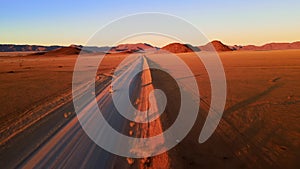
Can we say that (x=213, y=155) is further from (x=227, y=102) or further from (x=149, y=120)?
(x=227, y=102)

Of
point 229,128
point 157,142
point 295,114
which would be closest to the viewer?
point 157,142

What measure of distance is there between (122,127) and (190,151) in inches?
113

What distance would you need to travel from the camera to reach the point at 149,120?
10125mm

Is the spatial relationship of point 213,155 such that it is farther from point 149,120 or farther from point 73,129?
point 73,129

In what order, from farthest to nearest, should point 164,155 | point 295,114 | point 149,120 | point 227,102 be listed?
point 227,102, point 295,114, point 149,120, point 164,155

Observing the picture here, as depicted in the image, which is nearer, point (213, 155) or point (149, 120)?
point (213, 155)

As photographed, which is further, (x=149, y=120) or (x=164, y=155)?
(x=149, y=120)

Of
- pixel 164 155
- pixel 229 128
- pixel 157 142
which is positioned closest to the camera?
pixel 164 155

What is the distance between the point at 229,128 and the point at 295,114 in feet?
12.5

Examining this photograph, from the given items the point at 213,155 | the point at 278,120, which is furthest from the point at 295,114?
the point at 213,155

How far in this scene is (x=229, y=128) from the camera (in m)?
9.07

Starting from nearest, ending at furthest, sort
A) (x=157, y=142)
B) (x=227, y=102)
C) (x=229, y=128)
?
1. (x=157, y=142)
2. (x=229, y=128)
3. (x=227, y=102)

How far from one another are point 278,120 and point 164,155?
5582mm

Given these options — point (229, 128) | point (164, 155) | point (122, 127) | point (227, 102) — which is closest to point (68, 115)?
point (122, 127)
